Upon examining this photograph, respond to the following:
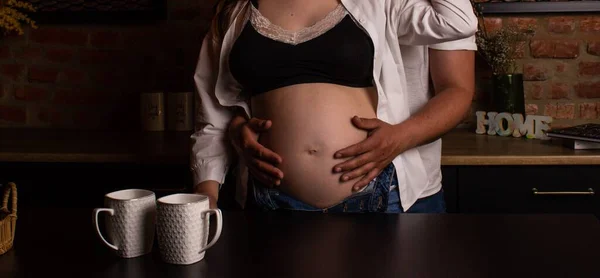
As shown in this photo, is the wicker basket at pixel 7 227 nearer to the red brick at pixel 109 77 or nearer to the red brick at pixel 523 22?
the red brick at pixel 109 77

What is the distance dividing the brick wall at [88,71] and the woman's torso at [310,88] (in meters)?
1.18

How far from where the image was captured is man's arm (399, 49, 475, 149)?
61.2 inches

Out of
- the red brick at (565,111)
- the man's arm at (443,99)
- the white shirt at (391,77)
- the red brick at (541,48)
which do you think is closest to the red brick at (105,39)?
the white shirt at (391,77)

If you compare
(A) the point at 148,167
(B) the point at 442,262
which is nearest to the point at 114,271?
(B) the point at 442,262

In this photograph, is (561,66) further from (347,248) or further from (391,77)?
(347,248)

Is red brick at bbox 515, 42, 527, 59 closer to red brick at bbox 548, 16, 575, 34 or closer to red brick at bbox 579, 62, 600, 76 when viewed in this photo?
red brick at bbox 548, 16, 575, 34

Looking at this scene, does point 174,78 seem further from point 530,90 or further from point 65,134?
point 530,90

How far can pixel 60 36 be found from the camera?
274cm

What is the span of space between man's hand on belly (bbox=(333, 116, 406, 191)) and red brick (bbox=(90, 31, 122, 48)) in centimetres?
153

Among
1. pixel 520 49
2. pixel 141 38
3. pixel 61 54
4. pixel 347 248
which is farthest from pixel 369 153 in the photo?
pixel 61 54

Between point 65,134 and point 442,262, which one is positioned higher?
point 65,134

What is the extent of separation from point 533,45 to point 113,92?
1653mm

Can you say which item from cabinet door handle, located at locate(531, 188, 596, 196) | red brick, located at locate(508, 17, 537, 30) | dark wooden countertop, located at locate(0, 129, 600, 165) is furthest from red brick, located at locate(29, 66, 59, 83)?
cabinet door handle, located at locate(531, 188, 596, 196)

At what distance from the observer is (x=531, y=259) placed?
3.31ft
